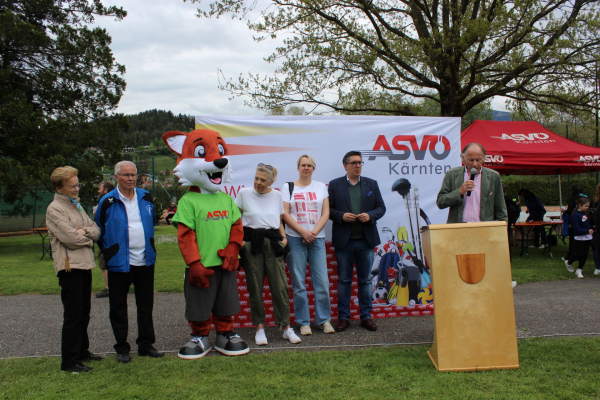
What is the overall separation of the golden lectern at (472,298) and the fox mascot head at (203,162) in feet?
6.46

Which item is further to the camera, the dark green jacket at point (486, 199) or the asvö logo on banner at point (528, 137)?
the asvö logo on banner at point (528, 137)

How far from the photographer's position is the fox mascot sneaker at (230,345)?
14.0 ft

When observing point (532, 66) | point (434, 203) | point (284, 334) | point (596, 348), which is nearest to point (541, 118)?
point (532, 66)

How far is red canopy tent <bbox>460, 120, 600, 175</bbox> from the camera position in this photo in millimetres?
9133

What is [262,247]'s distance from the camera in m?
4.75

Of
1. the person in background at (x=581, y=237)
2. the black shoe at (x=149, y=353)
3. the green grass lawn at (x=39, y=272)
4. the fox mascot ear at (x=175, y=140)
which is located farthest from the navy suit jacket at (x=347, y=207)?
the person in background at (x=581, y=237)

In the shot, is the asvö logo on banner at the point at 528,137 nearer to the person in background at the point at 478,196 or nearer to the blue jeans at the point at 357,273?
the person in background at the point at 478,196

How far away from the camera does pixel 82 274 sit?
3.90 m

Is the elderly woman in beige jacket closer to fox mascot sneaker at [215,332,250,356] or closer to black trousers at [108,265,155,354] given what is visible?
black trousers at [108,265,155,354]

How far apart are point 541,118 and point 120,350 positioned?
14435 millimetres

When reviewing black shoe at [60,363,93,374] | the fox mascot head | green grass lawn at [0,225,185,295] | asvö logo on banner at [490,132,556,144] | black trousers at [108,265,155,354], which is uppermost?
asvö logo on banner at [490,132,556,144]

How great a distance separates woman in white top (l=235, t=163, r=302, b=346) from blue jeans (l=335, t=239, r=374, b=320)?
0.69 metres

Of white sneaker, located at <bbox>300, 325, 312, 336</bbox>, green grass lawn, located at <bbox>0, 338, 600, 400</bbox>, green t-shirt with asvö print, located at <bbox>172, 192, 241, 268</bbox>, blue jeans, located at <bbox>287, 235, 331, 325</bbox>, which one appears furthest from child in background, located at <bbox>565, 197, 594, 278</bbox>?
green t-shirt with asvö print, located at <bbox>172, 192, 241, 268</bbox>

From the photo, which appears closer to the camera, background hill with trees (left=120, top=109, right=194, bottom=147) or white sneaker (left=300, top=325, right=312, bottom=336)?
white sneaker (left=300, top=325, right=312, bottom=336)
